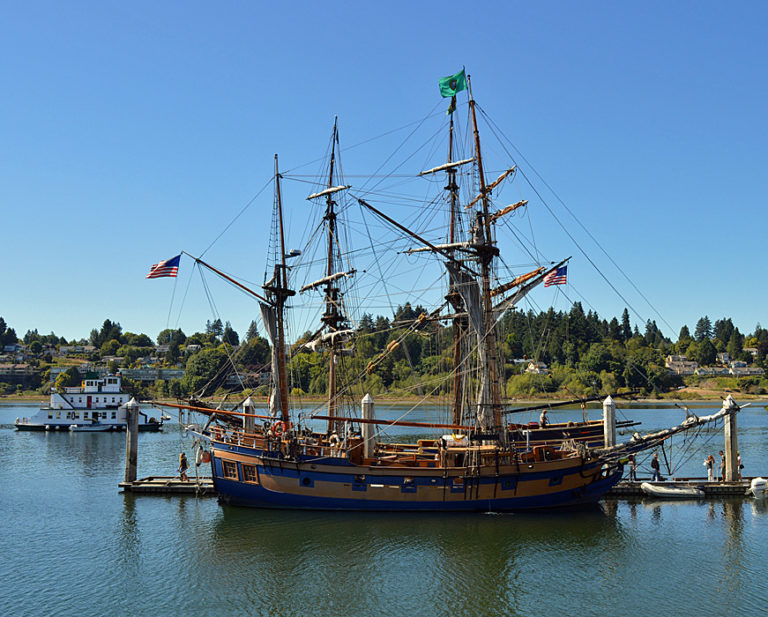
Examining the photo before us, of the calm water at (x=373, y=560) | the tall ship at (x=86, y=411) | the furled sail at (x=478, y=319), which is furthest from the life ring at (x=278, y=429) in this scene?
the tall ship at (x=86, y=411)

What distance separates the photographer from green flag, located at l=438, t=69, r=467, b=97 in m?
43.1

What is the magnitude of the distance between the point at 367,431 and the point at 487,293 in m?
11.9

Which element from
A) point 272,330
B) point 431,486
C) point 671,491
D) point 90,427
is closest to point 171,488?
point 272,330

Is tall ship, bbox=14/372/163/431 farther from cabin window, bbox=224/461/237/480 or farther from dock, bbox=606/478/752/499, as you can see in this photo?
dock, bbox=606/478/752/499

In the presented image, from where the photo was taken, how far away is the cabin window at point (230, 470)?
127ft

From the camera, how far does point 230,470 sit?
3891 centimetres

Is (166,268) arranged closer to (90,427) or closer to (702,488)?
(702,488)

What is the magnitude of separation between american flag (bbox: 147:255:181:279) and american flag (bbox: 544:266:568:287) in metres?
23.7

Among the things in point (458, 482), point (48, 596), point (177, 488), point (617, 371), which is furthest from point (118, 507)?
point (617, 371)

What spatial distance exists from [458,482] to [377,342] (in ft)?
420

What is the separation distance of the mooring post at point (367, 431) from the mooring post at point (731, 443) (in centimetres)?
2114

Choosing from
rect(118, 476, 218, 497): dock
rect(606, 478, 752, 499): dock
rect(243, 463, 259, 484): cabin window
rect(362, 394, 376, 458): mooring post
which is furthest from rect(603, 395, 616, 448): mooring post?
rect(118, 476, 218, 497): dock

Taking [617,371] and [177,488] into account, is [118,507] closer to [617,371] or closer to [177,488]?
[177,488]

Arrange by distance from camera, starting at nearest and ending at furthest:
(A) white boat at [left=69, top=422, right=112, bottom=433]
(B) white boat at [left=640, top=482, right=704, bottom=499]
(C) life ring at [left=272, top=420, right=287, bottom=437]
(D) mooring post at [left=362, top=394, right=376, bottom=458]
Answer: (D) mooring post at [left=362, top=394, right=376, bottom=458] → (C) life ring at [left=272, top=420, right=287, bottom=437] → (B) white boat at [left=640, top=482, right=704, bottom=499] → (A) white boat at [left=69, top=422, right=112, bottom=433]
